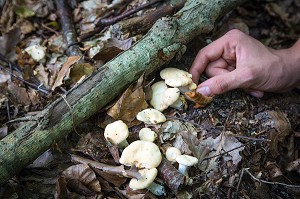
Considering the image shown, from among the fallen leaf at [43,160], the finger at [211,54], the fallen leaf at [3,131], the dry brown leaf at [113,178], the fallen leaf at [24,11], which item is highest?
A: the fallen leaf at [24,11]

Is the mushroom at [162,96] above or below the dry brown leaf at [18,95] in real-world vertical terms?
below

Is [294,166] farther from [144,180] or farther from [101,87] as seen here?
[101,87]

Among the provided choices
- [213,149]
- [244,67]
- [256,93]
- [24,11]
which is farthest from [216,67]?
[24,11]

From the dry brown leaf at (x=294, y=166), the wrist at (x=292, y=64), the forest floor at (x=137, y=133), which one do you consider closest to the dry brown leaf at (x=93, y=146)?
the forest floor at (x=137, y=133)

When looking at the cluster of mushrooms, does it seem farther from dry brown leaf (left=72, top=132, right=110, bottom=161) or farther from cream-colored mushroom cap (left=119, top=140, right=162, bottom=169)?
dry brown leaf (left=72, top=132, right=110, bottom=161)

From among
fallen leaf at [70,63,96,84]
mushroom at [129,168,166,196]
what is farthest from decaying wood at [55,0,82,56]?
mushroom at [129,168,166,196]

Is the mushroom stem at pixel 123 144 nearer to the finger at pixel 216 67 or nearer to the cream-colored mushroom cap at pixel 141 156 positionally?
the cream-colored mushroom cap at pixel 141 156
